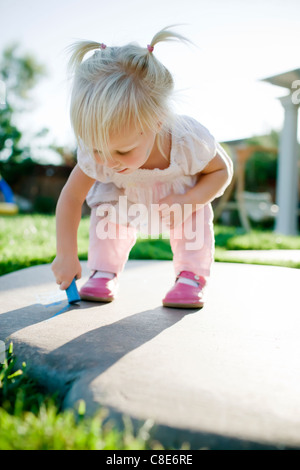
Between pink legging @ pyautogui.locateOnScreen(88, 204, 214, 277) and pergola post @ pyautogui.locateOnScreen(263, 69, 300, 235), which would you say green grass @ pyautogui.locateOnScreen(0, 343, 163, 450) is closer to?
pink legging @ pyautogui.locateOnScreen(88, 204, 214, 277)

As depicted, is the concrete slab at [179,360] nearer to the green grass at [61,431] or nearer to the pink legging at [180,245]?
the green grass at [61,431]

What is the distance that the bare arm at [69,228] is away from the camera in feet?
4.30

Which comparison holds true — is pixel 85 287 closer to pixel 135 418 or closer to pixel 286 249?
pixel 135 418

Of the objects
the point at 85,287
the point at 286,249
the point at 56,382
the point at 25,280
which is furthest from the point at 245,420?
the point at 286,249

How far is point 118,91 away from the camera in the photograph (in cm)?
107

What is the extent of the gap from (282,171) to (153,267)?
3944 mm

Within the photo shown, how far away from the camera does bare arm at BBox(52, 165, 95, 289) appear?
1312 mm

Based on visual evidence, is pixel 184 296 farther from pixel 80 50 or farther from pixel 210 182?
pixel 80 50

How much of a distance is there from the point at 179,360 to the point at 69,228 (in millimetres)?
637

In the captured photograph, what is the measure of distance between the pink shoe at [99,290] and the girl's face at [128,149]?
0.42m
